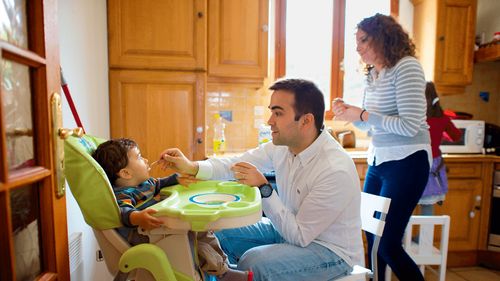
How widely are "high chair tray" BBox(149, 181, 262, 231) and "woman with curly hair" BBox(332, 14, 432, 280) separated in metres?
0.77

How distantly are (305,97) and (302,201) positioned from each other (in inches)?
15.2

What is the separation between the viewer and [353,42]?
114 inches

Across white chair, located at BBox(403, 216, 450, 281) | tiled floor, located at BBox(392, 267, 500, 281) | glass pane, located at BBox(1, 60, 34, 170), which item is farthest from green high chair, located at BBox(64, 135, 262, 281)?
tiled floor, located at BBox(392, 267, 500, 281)

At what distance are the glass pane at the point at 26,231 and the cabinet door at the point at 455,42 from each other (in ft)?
9.04

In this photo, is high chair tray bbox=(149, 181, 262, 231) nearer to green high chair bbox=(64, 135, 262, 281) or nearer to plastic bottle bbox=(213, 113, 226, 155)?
green high chair bbox=(64, 135, 262, 281)

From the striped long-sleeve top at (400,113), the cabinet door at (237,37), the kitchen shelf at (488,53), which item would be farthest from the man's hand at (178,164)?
the kitchen shelf at (488,53)

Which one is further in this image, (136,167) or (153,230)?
(136,167)

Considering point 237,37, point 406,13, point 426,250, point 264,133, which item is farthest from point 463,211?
point 237,37

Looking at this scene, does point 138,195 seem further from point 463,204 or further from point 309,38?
point 463,204

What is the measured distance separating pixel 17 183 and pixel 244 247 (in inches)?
34.6

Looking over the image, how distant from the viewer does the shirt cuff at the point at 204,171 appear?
1349 mm

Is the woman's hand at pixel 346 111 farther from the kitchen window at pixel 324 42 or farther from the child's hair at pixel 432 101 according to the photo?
the kitchen window at pixel 324 42

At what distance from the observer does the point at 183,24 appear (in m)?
1.93

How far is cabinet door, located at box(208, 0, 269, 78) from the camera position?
215cm
